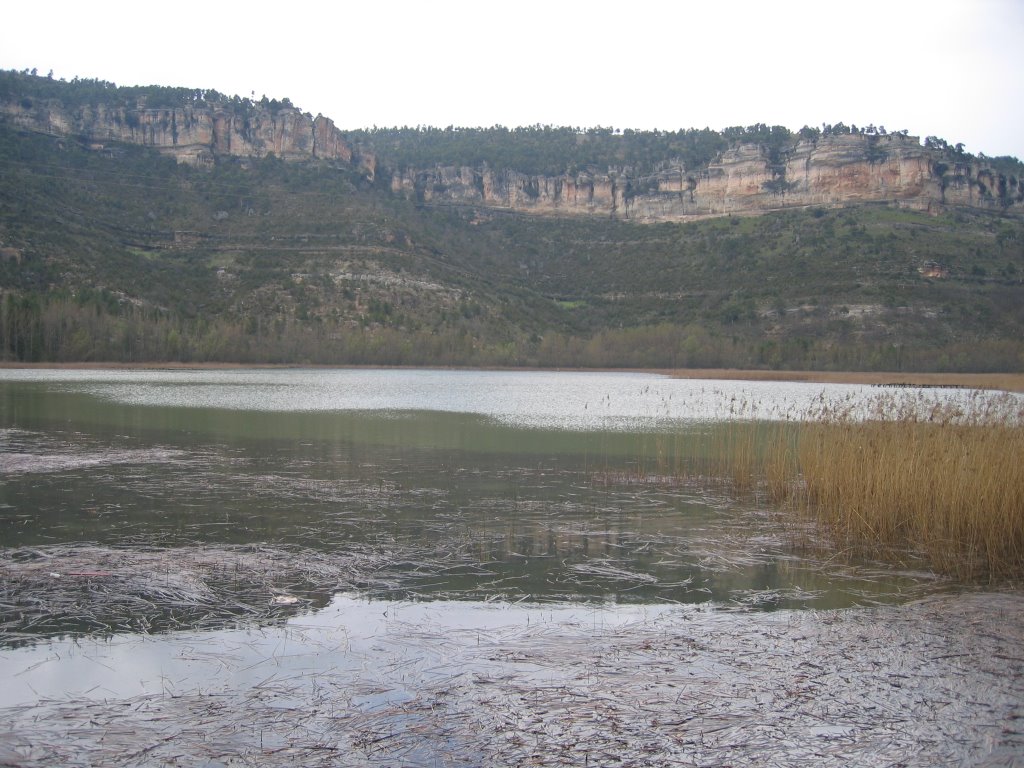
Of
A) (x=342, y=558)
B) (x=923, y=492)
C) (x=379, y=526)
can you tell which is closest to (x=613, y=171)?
(x=923, y=492)

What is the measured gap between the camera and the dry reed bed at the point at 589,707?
488cm

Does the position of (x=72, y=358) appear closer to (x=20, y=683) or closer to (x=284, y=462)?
(x=284, y=462)

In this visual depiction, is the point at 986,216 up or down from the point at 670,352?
up

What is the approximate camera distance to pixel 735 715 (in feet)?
17.9

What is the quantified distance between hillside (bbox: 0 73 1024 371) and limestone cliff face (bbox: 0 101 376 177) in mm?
352

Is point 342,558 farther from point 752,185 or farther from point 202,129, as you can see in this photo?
point 752,185

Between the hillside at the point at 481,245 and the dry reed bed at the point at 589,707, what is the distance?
191ft

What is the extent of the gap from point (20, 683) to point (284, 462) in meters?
11.4

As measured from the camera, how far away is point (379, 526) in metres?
11.1

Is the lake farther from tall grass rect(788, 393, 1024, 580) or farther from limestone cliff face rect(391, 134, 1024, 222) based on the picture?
limestone cliff face rect(391, 134, 1024, 222)

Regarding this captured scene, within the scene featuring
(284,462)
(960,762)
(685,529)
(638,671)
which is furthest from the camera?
(284,462)

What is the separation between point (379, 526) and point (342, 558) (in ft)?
5.76

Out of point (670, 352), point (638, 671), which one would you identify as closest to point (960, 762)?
point (638, 671)

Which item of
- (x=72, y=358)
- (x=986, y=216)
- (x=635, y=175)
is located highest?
(x=635, y=175)
